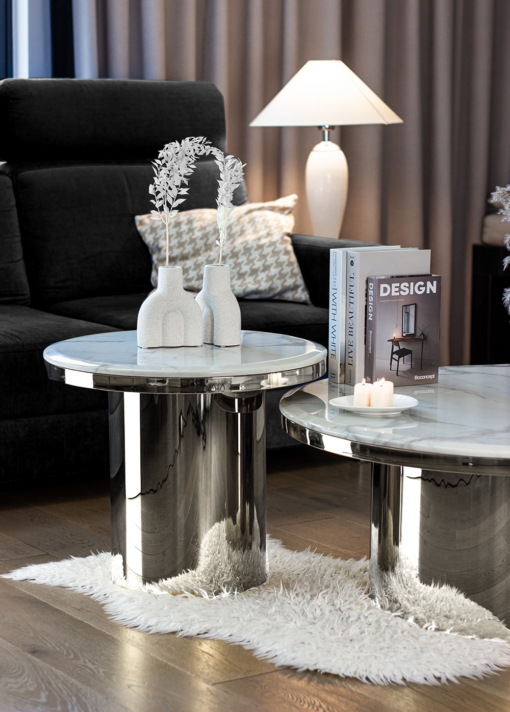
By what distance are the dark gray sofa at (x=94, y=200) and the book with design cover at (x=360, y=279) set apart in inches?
31.5

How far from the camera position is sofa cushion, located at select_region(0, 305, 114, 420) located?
239cm

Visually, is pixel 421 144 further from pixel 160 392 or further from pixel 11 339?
pixel 160 392

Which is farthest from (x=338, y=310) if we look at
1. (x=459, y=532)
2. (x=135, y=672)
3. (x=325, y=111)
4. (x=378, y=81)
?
(x=378, y=81)

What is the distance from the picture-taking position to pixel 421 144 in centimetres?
413

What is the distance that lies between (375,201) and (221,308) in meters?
2.21

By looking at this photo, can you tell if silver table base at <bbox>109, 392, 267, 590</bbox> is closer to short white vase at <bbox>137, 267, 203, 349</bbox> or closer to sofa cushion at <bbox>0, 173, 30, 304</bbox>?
short white vase at <bbox>137, 267, 203, 349</bbox>

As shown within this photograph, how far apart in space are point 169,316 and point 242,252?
1106mm

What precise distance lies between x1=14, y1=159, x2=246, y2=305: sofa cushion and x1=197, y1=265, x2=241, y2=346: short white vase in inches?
47.1

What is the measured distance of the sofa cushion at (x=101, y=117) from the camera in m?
3.07

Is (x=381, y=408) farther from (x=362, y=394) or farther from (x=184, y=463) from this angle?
(x=184, y=463)

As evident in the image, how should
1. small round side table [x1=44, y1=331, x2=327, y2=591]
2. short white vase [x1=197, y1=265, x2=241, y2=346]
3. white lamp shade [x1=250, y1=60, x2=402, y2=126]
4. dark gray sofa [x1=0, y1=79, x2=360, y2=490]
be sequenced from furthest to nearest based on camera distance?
white lamp shade [x1=250, y1=60, x2=402, y2=126]
dark gray sofa [x1=0, y1=79, x2=360, y2=490]
short white vase [x1=197, y1=265, x2=241, y2=346]
small round side table [x1=44, y1=331, x2=327, y2=591]

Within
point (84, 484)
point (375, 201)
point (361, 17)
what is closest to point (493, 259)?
point (375, 201)

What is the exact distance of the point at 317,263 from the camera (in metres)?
2.99

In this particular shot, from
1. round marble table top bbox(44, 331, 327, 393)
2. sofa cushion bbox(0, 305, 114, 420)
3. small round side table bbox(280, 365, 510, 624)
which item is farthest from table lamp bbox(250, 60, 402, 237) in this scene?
small round side table bbox(280, 365, 510, 624)
